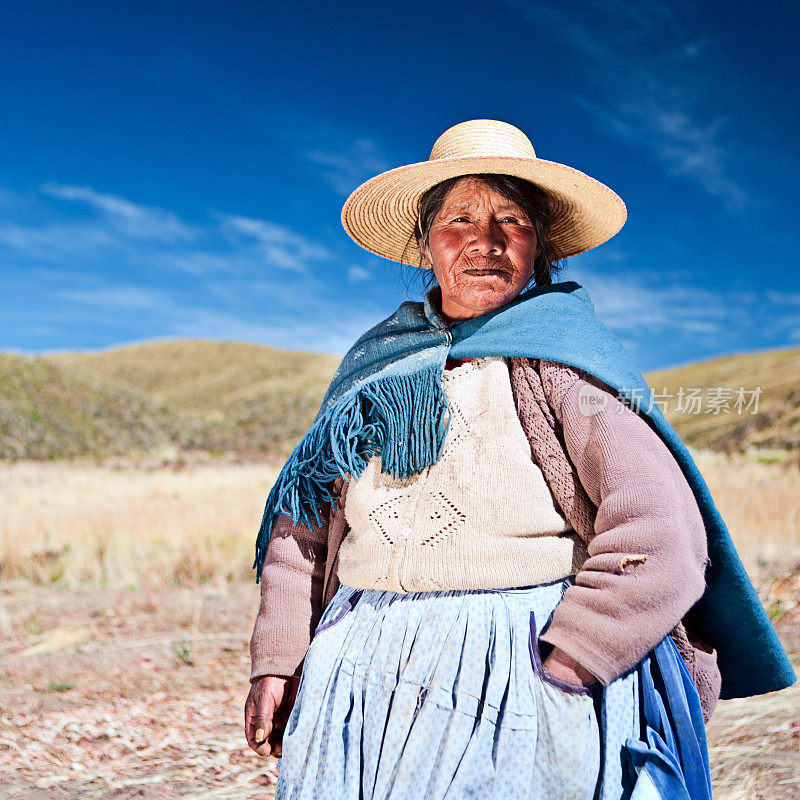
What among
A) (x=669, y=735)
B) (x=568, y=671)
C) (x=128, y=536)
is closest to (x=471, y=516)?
(x=568, y=671)

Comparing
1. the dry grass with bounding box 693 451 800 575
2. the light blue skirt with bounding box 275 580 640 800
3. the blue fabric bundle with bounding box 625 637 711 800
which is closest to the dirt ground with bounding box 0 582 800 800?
the dry grass with bounding box 693 451 800 575

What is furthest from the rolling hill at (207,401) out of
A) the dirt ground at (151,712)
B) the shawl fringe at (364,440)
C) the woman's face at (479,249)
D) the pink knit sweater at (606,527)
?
the dirt ground at (151,712)

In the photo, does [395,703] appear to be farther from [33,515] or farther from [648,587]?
[33,515]

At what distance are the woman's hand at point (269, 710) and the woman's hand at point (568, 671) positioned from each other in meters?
0.67

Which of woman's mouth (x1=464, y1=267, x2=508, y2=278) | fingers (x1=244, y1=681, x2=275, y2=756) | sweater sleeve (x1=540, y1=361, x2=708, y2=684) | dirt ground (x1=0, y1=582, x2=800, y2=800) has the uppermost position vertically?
woman's mouth (x1=464, y1=267, x2=508, y2=278)

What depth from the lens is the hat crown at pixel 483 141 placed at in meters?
1.87

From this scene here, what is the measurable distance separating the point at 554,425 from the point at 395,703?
0.63m

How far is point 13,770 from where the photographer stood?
3193mm

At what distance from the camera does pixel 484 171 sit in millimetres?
1896

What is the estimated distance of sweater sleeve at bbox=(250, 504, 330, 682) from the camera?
177 centimetres


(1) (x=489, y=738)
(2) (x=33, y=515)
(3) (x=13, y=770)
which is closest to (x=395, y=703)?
(1) (x=489, y=738)

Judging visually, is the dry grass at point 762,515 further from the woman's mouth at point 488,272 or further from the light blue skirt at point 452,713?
the light blue skirt at point 452,713

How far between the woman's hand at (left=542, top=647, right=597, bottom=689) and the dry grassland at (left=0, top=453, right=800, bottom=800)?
1.70m

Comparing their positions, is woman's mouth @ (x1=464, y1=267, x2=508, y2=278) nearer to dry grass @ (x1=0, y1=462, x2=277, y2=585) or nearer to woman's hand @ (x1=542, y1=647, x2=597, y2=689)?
woman's hand @ (x1=542, y1=647, x2=597, y2=689)
